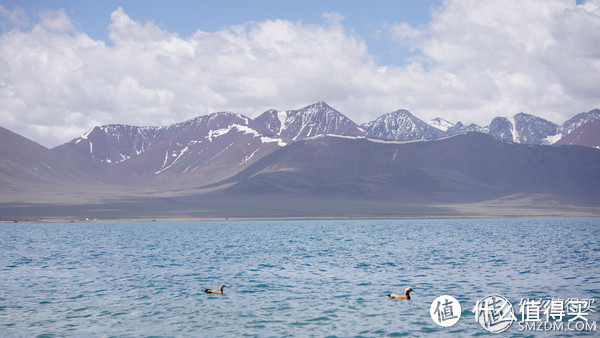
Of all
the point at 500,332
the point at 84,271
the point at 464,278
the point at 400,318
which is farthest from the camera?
the point at 84,271

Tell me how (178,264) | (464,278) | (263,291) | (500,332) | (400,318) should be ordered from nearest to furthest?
(500,332) < (400,318) < (263,291) < (464,278) < (178,264)

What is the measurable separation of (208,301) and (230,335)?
982 cm

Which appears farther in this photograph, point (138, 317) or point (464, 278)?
point (464, 278)

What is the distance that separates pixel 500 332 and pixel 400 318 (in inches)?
229

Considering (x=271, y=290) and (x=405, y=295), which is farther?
(x=271, y=290)

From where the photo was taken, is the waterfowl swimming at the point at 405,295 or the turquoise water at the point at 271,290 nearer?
the turquoise water at the point at 271,290

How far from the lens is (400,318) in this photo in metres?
33.4

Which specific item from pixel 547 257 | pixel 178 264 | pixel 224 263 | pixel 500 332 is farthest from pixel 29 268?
pixel 547 257

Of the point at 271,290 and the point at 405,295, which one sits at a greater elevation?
the point at 405,295

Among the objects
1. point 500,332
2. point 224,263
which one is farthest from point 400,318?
point 224,263

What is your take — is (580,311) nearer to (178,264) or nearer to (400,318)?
(400,318)

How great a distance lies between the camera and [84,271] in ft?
189

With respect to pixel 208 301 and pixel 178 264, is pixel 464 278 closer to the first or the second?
pixel 208 301

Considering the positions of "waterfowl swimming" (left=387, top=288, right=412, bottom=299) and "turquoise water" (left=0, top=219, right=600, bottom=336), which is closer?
"turquoise water" (left=0, top=219, right=600, bottom=336)
